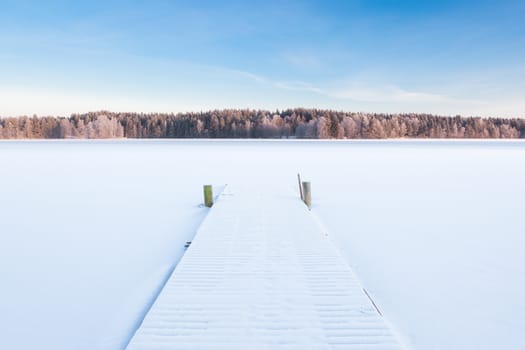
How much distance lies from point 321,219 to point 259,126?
7474 centimetres

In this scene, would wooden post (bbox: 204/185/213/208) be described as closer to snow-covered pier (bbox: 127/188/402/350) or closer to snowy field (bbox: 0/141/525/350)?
snowy field (bbox: 0/141/525/350)

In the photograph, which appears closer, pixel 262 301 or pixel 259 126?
pixel 262 301

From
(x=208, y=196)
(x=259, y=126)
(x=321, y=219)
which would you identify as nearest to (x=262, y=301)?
(x=321, y=219)

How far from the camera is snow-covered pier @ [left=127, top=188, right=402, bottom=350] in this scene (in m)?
3.45

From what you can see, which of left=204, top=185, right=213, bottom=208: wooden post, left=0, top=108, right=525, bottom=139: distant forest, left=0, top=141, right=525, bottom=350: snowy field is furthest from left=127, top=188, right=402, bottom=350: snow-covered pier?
left=0, top=108, right=525, bottom=139: distant forest

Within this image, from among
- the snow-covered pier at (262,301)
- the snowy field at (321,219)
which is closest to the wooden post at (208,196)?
the snowy field at (321,219)

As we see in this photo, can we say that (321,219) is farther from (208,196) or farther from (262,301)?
(262,301)

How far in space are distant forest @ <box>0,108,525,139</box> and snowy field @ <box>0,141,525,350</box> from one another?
6315cm

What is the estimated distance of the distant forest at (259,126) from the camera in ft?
249

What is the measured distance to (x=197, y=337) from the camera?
137 inches

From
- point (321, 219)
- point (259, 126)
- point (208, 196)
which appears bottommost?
point (321, 219)

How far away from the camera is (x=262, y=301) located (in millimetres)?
4195

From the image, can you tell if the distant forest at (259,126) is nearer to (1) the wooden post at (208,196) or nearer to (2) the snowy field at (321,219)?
(2) the snowy field at (321,219)

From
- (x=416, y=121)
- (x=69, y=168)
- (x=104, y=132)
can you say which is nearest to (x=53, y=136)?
(x=104, y=132)
